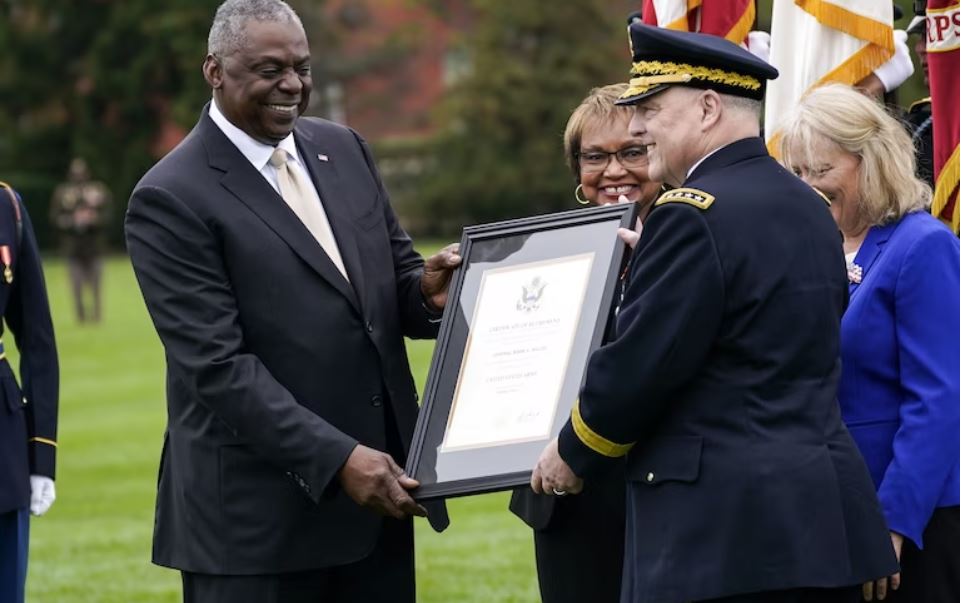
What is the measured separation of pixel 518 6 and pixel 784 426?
1707 inches

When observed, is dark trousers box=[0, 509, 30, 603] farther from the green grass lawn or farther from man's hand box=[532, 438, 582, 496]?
the green grass lawn

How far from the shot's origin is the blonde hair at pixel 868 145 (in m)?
4.44

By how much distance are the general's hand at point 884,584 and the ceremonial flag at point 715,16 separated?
2180 millimetres

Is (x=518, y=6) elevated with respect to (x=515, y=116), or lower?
elevated

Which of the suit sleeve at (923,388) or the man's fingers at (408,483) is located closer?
the suit sleeve at (923,388)

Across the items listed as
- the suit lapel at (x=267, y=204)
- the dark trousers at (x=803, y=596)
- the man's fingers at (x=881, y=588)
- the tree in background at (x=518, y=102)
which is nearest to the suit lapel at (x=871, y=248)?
the man's fingers at (x=881, y=588)

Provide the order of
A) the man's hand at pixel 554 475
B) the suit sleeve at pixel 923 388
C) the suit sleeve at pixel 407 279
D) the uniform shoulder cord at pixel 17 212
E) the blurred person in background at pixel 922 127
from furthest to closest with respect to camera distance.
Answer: the uniform shoulder cord at pixel 17 212
the blurred person in background at pixel 922 127
the suit sleeve at pixel 407 279
the suit sleeve at pixel 923 388
the man's hand at pixel 554 475

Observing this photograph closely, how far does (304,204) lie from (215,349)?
56cm

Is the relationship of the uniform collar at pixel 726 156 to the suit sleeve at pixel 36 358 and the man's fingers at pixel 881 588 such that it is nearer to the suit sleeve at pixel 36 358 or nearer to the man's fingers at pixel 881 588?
the man's fingers at pixel 881 588

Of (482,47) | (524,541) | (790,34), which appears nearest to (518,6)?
(482,47)

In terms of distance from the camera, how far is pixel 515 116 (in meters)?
47.5

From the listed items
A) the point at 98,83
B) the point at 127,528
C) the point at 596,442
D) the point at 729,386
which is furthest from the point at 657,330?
the point at 98,83

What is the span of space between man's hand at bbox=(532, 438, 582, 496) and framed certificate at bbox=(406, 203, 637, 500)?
83 mm

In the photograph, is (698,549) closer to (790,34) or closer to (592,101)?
(592,101)
